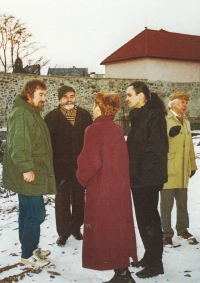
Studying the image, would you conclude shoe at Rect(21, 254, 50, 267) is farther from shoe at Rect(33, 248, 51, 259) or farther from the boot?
the boot

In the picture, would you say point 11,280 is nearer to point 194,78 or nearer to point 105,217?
point 105,217

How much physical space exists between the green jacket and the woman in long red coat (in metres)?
0.59

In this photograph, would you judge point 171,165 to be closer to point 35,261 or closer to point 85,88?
point 35,261

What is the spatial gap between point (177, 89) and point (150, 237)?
82.2ft

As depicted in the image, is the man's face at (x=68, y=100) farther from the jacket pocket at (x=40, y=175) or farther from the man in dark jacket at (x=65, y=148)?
the jacket pocket at (x=40, y=175)

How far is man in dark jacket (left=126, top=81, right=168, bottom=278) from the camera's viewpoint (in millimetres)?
3514

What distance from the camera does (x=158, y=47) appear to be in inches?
1171

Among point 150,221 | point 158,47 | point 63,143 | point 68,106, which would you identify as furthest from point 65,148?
point 158,47

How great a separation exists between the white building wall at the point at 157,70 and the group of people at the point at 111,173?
24706mm

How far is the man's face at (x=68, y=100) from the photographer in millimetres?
4517

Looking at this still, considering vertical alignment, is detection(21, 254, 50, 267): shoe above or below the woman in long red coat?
below

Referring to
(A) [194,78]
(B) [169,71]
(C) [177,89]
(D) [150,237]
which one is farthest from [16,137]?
(A) [194,78]

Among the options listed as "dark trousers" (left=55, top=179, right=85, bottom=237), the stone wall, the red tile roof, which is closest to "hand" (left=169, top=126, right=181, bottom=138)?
"dark trousers" (left=55, top=179, right=85, bottom=237)

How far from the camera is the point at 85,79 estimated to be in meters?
23.2
